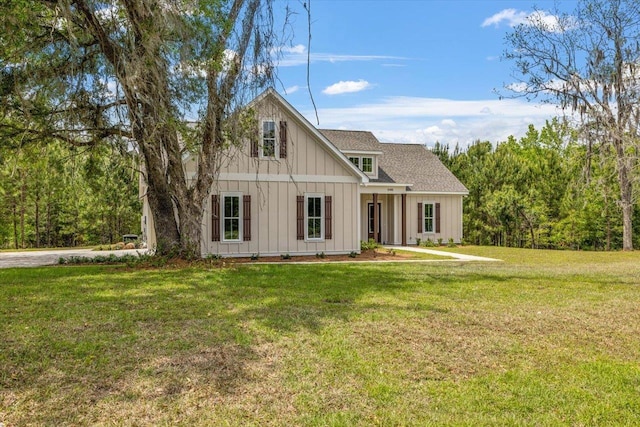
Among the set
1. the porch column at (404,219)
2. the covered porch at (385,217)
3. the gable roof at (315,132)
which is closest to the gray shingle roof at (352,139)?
the covered porch at (385,217)

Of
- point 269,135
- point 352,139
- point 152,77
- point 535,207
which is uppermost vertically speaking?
point 352,139

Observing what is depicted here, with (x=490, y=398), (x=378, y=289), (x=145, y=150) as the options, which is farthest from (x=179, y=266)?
(x=490, y=398)

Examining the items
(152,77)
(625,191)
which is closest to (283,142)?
(152,77)

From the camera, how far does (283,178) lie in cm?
1571

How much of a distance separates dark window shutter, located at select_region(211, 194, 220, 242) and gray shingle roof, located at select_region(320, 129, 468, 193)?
7.74 m

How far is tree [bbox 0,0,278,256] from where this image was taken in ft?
31.1

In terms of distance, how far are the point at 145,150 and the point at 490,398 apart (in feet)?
32.8

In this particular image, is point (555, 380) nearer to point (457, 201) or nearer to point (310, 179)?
point (310, 179)

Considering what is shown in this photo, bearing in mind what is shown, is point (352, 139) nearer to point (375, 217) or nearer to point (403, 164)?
point (403, 164)

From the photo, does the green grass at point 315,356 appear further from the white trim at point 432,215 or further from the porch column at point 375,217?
the white trim at point 432,215

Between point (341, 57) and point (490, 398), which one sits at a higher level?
point (341, 57)

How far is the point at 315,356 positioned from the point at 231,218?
1085cm

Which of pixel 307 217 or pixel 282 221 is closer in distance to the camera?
pixel 282 221

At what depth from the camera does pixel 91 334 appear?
5367mm
